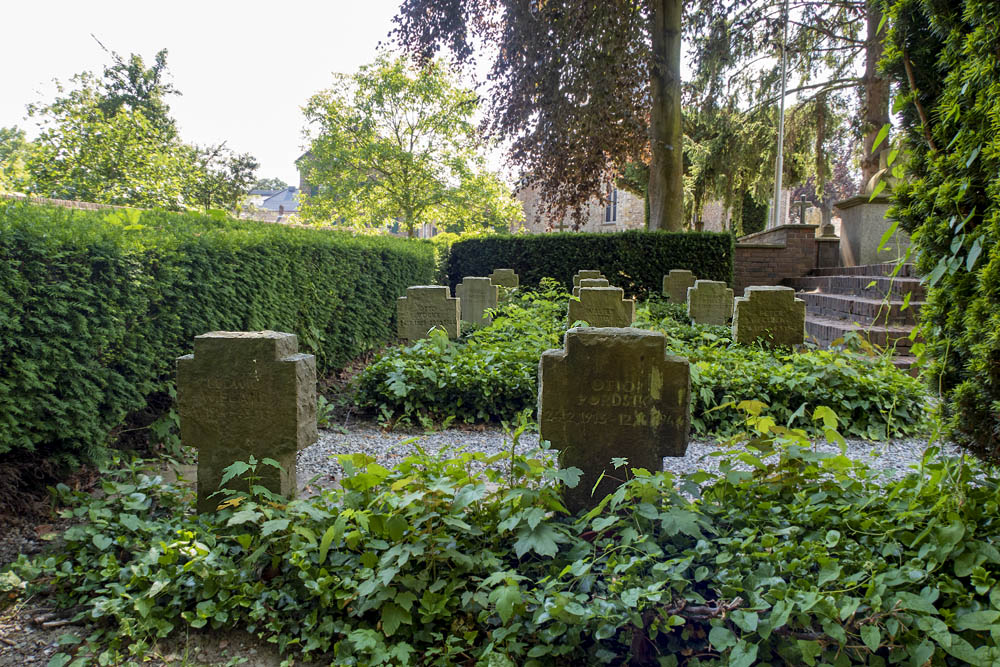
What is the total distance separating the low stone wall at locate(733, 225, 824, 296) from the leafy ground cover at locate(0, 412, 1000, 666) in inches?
475

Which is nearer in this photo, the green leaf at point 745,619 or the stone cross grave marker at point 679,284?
the green leaf at point 745,619

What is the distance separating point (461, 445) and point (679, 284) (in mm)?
8007

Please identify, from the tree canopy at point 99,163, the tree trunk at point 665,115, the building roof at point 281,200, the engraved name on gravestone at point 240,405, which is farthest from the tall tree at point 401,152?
the building roof at point 281,200

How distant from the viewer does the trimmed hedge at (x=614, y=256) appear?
12383 millimetres

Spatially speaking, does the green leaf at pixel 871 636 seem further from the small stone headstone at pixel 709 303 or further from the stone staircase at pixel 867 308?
the small stone headstone at pixel 709 303

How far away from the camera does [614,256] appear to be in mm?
13008

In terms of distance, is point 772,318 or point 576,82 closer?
point 772,318

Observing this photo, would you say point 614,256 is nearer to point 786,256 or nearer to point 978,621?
point 786,256

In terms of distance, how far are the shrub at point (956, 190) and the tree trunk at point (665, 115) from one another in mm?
11122

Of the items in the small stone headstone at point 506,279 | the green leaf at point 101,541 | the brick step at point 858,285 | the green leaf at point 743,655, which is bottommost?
the green leaf at point 743,655

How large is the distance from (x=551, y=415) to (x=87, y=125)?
746 inches

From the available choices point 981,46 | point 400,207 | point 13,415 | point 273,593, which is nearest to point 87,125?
point 400,207

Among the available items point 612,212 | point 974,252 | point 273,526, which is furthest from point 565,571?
point 612,212

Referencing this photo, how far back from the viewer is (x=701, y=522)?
2172 mm
